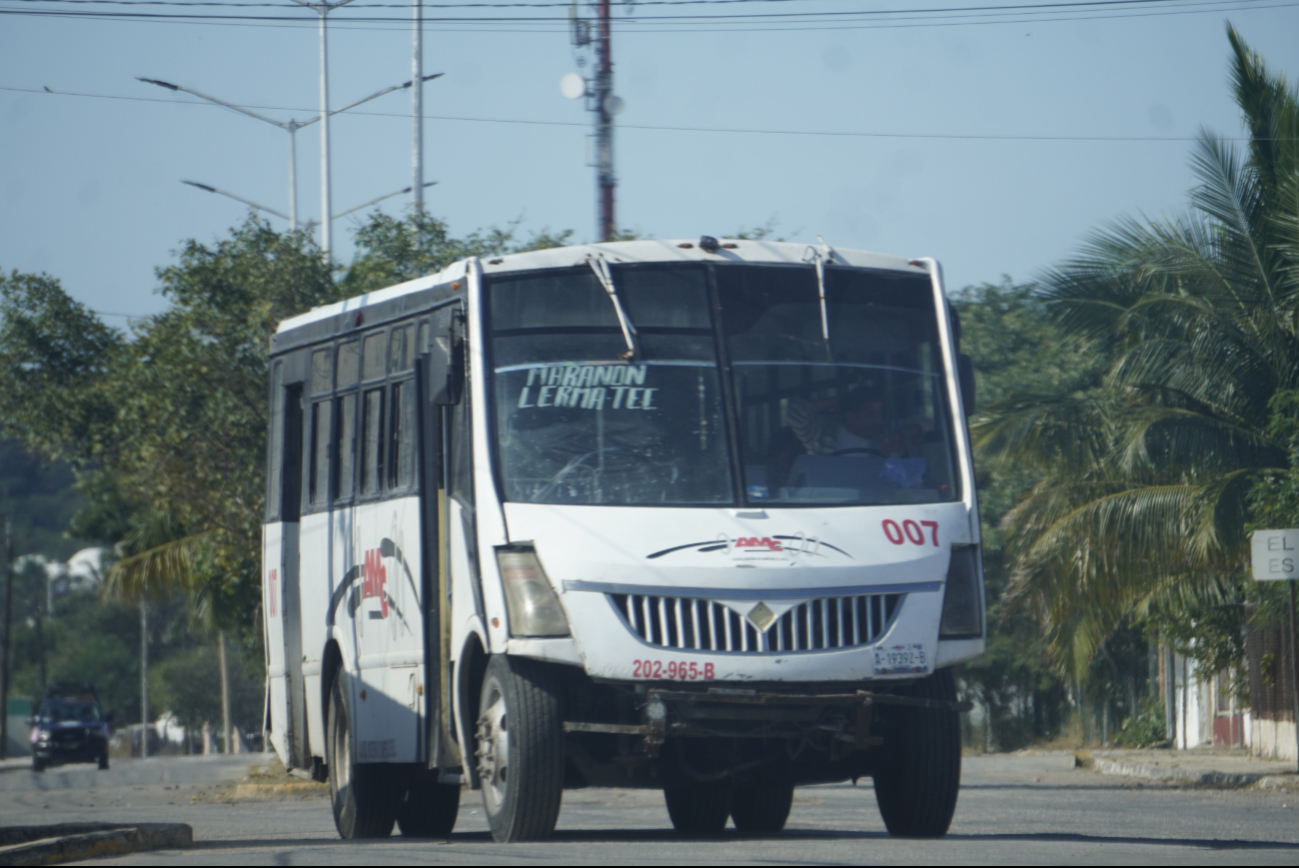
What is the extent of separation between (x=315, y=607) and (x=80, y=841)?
12.3 ft

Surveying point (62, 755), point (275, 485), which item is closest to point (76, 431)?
point (275, 485)

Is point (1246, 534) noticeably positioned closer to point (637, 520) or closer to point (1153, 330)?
point (1153, 330)

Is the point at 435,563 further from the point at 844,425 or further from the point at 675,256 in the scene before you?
the point at 844,425

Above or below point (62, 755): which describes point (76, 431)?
above

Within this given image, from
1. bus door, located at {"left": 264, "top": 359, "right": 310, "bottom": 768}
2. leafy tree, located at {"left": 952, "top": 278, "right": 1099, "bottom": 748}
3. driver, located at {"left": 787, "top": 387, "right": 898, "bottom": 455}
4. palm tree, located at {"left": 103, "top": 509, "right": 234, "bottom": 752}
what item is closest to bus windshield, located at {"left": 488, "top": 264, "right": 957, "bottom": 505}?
driver, located at {"left": 787, "top": 387, "right": 898, "bottom": 455}

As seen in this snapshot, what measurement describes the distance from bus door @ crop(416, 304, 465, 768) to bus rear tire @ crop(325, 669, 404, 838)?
61.7 inches

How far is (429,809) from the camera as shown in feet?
40.6

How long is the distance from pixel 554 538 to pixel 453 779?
2065 millimetres

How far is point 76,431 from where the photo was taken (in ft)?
82.5

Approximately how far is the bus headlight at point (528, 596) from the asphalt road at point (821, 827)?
97 centimetres

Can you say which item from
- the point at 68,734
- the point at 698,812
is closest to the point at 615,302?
the point at 698,812

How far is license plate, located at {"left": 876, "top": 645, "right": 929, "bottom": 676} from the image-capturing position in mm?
8891

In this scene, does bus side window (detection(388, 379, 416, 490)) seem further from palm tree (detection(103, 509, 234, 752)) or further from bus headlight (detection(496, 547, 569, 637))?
palm tree (detection(103, 509, 234, 752))

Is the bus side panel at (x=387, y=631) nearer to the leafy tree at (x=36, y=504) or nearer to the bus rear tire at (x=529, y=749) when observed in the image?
the bus rear tire at (x=529, y=749)
